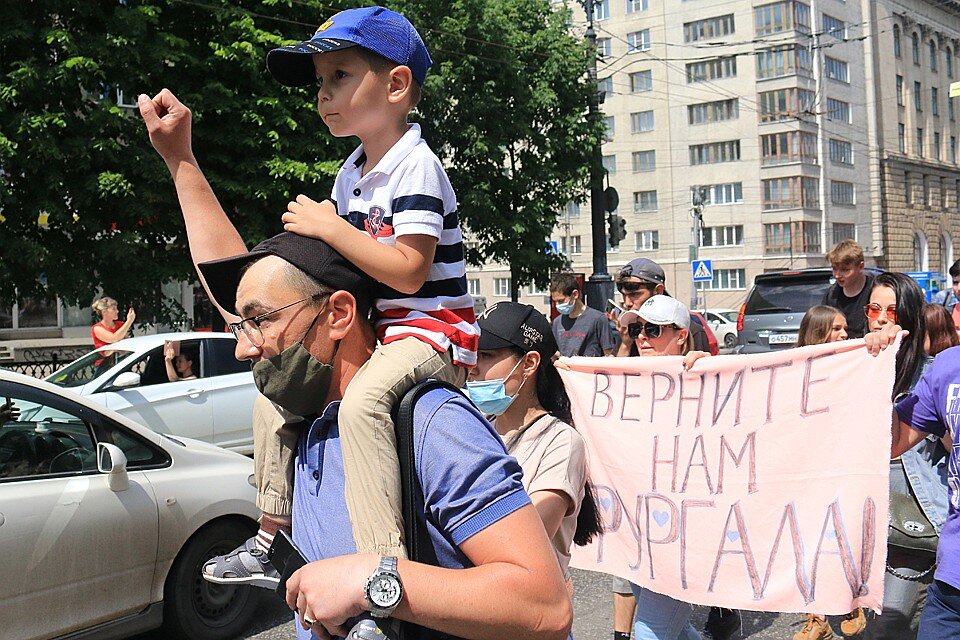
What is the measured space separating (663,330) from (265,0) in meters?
14.5

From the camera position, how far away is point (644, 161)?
68000mm

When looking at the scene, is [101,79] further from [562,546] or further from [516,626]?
[516,626]

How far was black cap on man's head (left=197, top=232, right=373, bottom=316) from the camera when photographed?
1.81 meters

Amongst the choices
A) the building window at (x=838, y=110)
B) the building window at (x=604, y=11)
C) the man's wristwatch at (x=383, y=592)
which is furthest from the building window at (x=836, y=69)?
the man's wristwatch at (x=383, y=592)

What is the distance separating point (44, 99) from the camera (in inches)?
617

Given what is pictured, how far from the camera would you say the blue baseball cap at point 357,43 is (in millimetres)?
2018

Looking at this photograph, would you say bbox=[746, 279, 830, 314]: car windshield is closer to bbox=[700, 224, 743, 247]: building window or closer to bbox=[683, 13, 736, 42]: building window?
bbox=[700, 224, 743, 247]: building window

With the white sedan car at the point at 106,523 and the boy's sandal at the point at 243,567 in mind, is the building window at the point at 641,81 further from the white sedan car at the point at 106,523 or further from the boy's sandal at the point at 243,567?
the boy's sandal at the point at 243,567

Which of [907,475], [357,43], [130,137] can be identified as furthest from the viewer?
[130,137]

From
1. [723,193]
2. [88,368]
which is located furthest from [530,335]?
[723,193]

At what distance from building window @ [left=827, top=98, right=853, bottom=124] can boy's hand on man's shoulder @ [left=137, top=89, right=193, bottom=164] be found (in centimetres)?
6845

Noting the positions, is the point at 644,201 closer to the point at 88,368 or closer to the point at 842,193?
the point at 842,193

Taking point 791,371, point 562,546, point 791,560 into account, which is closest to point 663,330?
point 791,371

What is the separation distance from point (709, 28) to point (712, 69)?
9.05 feet
